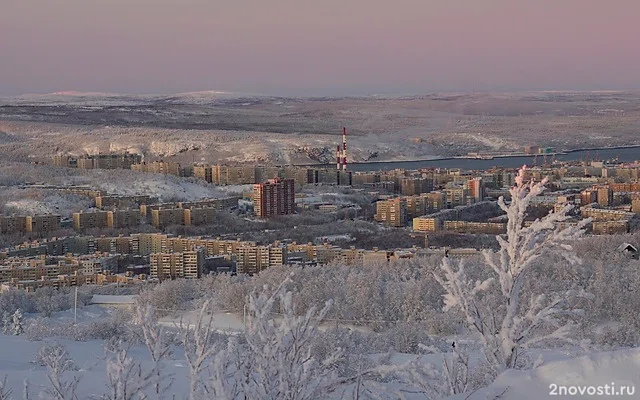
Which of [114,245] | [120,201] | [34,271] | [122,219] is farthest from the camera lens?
[120,201]

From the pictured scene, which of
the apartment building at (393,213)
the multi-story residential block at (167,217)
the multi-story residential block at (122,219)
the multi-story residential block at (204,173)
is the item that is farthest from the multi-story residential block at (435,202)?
the multi-story residential block at (204,173)

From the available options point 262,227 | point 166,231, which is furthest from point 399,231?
point 166,231

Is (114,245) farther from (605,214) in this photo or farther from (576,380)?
(576,380)

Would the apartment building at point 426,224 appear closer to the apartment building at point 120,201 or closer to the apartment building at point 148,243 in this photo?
the apartment building at point 148,243

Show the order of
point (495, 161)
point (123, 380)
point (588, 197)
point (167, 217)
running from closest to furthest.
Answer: point (123, 380), point (167, 217), point (588, 197), point (495, 161)

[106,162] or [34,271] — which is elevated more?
[34,271]

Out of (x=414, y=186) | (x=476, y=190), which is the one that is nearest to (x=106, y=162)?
(x=414, y=186)

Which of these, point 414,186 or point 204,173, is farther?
point 204,173
